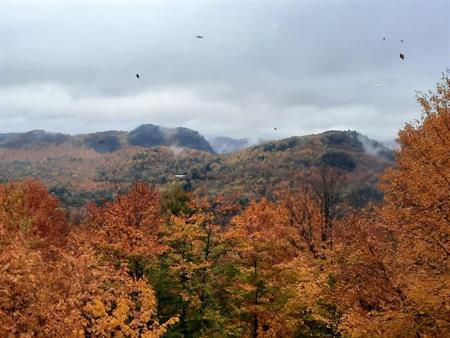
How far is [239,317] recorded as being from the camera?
31.7 meters

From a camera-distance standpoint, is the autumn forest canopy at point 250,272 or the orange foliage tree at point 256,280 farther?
the orange foliage tree at point 256,280

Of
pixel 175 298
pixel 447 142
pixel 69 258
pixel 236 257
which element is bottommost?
pixel 175 298

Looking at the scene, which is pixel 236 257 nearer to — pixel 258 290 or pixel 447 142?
pixel 258 290

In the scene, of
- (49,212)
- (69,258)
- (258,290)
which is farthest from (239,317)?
(49,212)

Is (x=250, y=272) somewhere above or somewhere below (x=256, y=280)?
above

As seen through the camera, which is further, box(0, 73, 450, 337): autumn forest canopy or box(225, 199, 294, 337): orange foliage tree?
box(225, 199, 294, 337): orange foliage tree

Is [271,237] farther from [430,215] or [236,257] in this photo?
[430,215]

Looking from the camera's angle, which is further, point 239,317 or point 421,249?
point 239,317

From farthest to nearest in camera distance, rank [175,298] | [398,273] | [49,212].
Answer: [49,212], [175,298], [398,273]

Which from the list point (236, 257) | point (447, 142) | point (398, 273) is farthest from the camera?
point (236, 257)

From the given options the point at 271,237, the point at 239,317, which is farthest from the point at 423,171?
the point at 239,317

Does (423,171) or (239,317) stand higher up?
(423,171)

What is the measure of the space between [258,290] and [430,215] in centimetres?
1501

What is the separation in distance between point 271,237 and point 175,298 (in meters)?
8.36
